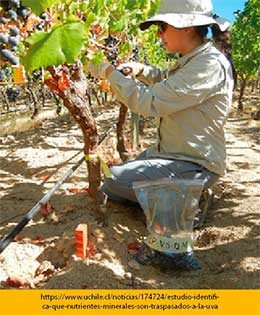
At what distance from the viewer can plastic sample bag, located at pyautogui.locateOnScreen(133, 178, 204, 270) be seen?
2.51m

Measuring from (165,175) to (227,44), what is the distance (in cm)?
110

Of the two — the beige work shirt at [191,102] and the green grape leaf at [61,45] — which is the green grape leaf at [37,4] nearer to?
the green grape leaf at [61,45]

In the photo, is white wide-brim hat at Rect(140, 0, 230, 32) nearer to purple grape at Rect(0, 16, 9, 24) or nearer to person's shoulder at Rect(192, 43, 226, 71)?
person's shoulder at Rect(192, 43, 226, 71)

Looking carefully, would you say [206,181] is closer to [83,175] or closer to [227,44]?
[227,44]

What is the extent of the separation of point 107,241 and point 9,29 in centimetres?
150

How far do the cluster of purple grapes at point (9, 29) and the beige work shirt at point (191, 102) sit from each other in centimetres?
97

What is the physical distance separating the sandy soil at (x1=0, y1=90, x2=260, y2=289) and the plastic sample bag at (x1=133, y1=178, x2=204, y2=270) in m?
→ 0.13

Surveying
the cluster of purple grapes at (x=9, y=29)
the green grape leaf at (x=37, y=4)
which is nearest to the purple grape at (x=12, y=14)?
the cluster of purple grapes at (x=9, y=29)

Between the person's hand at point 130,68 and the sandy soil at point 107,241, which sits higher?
the person's hand at point 130,68

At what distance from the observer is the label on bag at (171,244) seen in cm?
253

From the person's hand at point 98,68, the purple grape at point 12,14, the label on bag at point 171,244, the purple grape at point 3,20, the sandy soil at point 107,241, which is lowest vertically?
the sandy soil at point 107,241

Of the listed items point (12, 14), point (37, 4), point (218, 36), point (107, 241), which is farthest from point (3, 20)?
point (218, 36)

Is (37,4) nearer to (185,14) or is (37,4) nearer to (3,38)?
(3,38)

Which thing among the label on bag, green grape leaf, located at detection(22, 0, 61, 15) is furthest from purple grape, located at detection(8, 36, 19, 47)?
the label on bag
